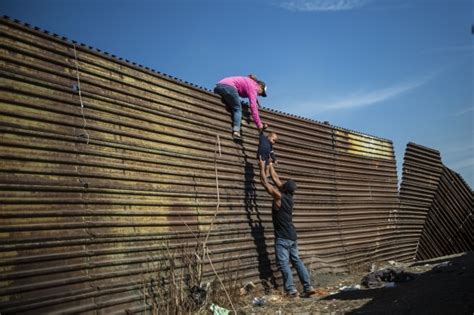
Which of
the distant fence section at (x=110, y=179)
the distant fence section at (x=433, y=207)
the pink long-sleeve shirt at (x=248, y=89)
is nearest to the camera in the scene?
the distant fence section at (x=110, y=179)

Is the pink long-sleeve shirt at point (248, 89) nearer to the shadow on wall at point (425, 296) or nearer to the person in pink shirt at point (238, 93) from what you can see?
the person in pink shirt at point (238, 93)

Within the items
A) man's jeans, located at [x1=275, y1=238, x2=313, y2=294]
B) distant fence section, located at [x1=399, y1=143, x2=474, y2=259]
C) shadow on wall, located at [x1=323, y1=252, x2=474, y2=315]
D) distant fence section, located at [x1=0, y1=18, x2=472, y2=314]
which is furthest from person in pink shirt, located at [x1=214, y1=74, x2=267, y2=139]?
distant fence section, located at [x1=399, y1=143, x2=474, y2=259]

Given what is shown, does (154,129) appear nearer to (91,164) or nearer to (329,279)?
(91,164)

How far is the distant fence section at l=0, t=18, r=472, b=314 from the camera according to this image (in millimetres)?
3789

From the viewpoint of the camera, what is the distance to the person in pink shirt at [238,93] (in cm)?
666

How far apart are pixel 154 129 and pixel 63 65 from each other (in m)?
1.35

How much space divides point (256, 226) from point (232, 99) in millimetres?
2182

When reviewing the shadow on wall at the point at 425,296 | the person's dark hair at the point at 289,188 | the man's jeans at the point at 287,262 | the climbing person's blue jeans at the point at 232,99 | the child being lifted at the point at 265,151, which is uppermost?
the climbing person's blue jeans at the point at 232,99

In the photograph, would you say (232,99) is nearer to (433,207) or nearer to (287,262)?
(287,262)

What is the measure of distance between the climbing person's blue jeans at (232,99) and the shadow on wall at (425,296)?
3131 mm

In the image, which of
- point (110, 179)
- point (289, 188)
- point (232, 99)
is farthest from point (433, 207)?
point (110, 179)

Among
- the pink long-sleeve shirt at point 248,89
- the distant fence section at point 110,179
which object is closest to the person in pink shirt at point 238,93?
the pink long-sleeve shirt at point 248,89

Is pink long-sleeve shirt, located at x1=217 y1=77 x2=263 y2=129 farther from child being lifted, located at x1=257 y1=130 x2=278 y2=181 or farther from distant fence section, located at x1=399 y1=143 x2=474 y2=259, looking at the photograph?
distant fence section, located at x1=399 y1=143 x2=474 y2=259

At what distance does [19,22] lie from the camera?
160 inches
